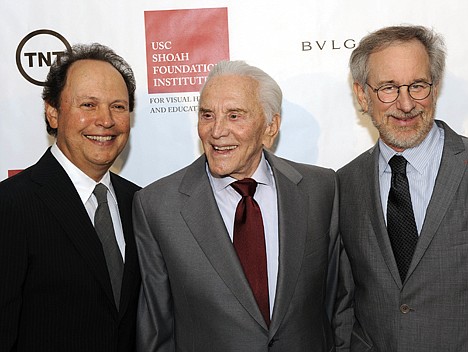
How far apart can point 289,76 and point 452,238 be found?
4.56 feet

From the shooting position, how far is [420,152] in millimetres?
2410

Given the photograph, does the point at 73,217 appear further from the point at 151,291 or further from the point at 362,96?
the point at 362,96

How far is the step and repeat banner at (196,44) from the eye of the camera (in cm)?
328

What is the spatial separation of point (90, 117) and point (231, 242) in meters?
0.73

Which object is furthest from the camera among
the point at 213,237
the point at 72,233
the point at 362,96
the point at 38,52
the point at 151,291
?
the point at 38,52

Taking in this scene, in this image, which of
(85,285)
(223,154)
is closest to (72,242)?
(85,285)

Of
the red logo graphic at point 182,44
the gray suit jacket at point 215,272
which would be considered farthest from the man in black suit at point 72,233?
the red logo graphic at point 182,44

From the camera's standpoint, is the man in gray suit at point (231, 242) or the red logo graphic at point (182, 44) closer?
the man in gray suit at point (231, 242)

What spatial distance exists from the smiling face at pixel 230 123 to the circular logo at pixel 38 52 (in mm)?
1180

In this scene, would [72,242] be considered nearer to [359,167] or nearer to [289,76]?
[359,167]

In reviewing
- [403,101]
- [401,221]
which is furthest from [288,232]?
[403,101]

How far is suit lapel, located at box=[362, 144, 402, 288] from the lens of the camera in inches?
91.2

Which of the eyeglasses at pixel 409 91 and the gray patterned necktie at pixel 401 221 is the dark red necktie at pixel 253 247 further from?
the eyeglasses at pixel 409 91

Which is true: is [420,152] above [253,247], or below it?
above
